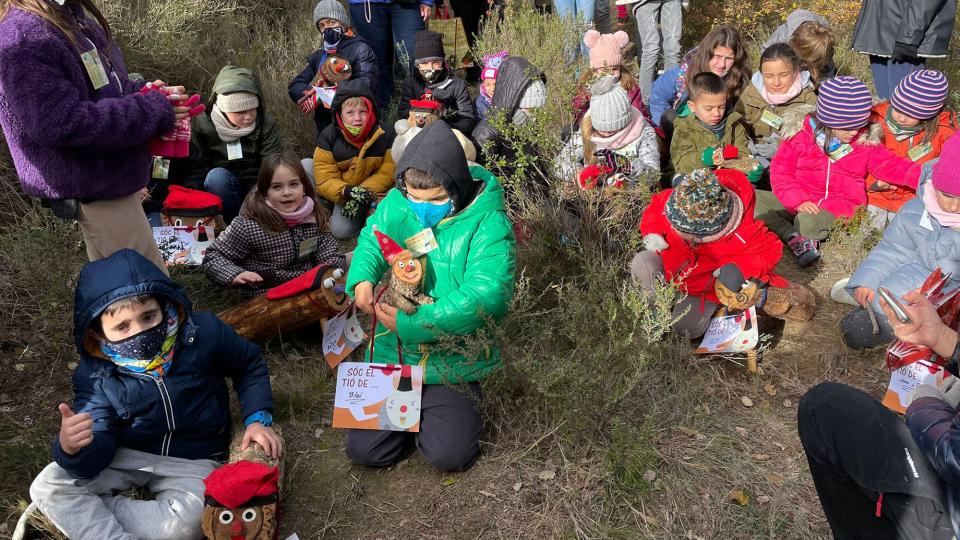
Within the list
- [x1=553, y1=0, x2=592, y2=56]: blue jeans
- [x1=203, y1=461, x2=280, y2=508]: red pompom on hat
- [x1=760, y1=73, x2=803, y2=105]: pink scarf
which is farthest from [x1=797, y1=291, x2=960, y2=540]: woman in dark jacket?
[x1=553, y1=0, x2=592, y2=56]: blue jeans

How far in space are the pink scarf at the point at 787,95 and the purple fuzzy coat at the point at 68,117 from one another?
406 centimetres

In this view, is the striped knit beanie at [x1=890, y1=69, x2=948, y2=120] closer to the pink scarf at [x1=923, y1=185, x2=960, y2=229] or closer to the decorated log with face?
the pink scarf at [x1=923, y1=185, x2=960, y2=229]

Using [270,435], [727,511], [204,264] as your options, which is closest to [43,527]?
[270,435]

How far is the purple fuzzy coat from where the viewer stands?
2738 mm

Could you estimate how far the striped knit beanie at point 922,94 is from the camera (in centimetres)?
407

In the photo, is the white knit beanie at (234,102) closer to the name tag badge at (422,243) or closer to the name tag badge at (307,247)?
the name tag badge at (307,247)

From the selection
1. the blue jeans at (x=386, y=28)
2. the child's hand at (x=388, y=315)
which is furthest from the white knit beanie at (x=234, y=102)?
the child's hand at (x=388, y=315)

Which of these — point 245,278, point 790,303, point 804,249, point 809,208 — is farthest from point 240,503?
point 809,208

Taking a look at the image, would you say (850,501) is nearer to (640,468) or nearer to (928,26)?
(640,468)

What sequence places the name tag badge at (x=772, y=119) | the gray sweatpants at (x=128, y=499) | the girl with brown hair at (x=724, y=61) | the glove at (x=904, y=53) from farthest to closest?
the girl with brown hair at (x=724, y=61)
the glove at (x=904, y=53)
the name tag badge at (x=772, y=119)
the gray sweatpants at (x=128, y=499)

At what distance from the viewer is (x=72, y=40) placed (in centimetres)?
287

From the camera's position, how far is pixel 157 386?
2.63m

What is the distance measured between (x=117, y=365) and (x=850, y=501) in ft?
8.08

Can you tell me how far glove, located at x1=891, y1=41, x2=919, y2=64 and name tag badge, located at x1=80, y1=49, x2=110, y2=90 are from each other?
5.24m
